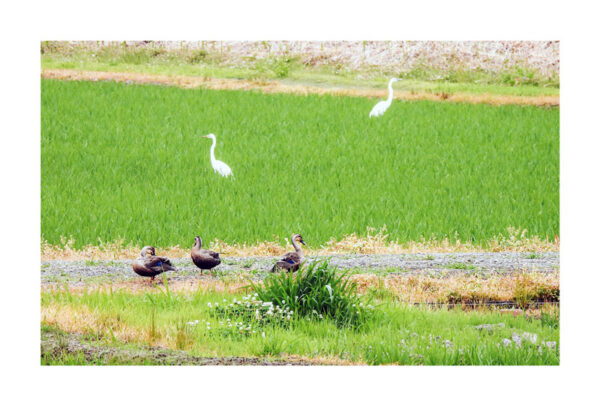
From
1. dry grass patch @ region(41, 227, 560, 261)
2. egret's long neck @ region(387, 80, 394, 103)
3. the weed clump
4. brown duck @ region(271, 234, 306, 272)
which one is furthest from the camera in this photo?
egret's long neck @ region(387, 80, 394, 103)

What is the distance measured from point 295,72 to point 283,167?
103 cm

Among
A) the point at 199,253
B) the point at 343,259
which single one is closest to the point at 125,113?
the point at 199,253

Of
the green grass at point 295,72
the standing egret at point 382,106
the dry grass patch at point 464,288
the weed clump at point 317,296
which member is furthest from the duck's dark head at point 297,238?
the green grass at point 295,72

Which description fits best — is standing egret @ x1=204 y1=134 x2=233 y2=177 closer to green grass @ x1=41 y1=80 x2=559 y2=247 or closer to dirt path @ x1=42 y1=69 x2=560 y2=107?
green grass @ x1=41 y1=80 x2=559 y2=247

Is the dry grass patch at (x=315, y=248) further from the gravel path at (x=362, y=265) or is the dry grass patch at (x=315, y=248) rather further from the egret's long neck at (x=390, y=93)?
the egret's long neck at (x=390, y=93)

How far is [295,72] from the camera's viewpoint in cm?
814

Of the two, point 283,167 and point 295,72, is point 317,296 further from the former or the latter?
point 295,72

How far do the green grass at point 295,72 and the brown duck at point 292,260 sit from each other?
1.93 meters

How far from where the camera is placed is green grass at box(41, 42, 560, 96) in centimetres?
806

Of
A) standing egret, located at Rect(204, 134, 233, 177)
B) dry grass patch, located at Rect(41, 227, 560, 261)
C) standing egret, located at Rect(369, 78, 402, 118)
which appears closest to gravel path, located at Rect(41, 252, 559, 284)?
dry grass patch, located at Rect(41, 227, 560, 261)

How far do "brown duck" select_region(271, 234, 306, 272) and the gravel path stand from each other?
0.50 ft

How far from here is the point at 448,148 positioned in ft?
26.8

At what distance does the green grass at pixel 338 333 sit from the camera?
21.2ft

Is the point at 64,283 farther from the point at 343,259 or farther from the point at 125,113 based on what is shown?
the point at 343,259
